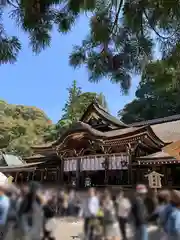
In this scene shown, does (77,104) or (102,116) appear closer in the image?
(102,116)

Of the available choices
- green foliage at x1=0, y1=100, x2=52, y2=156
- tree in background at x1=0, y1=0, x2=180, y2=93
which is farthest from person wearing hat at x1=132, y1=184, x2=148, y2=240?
green foliage at x1=0, y1=100, x2=52, y2=156

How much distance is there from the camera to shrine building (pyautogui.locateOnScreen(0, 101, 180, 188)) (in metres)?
8.39

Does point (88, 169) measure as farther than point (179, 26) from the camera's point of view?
Yes

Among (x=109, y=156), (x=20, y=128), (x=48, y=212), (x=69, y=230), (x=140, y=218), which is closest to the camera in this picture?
(x=140, y=218)

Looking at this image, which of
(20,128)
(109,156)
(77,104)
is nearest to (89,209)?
(109,156)

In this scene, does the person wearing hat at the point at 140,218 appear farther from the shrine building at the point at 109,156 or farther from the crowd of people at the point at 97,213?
the shrine building at the point at 109,156

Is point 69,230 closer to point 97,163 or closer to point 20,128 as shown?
point 97,163

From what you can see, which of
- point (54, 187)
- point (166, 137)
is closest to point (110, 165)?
point (166, 137)

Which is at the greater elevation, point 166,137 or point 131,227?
point 166,137

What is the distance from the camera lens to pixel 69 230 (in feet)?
5.91

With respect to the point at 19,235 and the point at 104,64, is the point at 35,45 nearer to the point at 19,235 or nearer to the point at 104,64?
the point at 104,64

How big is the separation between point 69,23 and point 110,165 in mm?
7282

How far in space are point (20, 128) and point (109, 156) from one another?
2189 cm

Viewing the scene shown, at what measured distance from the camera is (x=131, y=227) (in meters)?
1.56
